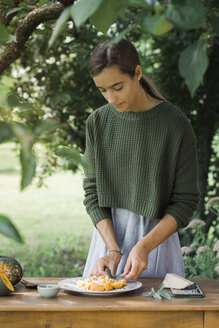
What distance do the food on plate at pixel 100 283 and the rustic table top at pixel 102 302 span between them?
0.09ft

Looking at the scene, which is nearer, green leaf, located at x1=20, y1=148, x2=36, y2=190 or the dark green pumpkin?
green leaf, located at x1=20, y1=148, x2=36, y2=190

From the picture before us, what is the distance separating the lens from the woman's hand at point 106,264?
1810 millimetres

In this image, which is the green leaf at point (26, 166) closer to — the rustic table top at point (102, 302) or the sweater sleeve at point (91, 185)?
the rustic table top at point (102, 302)

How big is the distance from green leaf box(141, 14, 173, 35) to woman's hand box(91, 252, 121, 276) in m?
1.30

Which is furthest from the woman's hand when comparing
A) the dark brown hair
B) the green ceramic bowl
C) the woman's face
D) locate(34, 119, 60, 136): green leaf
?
locate(34, 119, 60, 136): green leaf

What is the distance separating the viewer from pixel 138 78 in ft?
6.30

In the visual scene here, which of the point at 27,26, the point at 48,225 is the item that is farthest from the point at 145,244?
the point at 48,225

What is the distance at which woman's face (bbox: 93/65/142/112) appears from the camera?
1773 mm

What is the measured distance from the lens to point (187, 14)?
1.98 ft

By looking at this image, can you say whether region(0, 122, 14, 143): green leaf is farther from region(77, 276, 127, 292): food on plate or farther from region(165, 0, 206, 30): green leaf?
region(77, 276, 127, 292): food on plate

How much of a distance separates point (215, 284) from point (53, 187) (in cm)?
757

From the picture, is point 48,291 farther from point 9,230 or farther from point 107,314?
point 9,230

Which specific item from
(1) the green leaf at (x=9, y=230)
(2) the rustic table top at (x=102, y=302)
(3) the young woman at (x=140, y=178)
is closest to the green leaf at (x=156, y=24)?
(1) the green leaf at (x=9, y=230)

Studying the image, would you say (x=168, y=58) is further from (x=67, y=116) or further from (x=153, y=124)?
(x=153, y=124)
